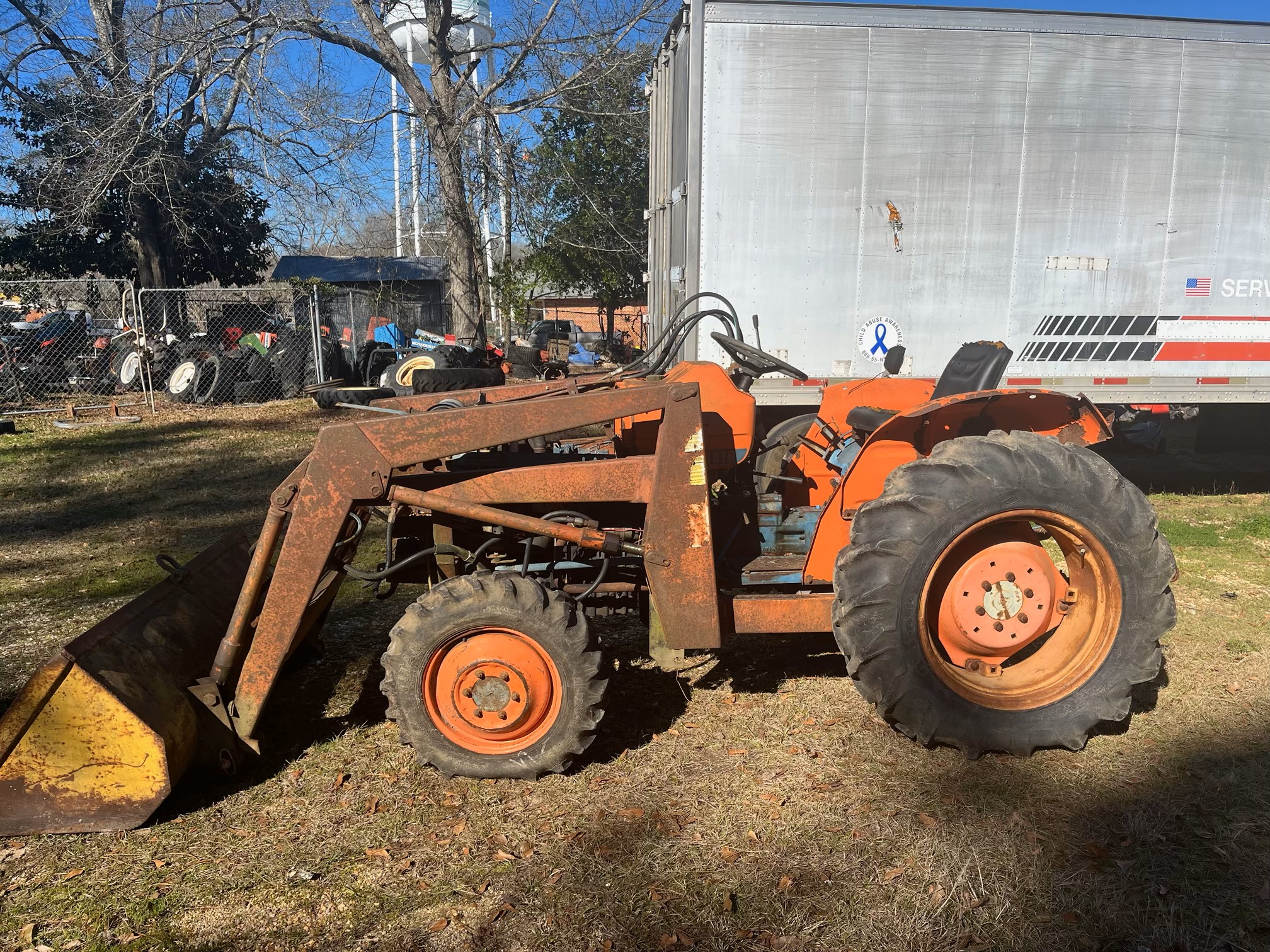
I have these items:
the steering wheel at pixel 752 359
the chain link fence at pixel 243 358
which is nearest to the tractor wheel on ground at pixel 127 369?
the chain link fence at pixel 243 358

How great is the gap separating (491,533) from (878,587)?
1.67 metres

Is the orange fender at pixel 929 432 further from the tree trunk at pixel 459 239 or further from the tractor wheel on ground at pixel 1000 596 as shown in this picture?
the tree trunk at pixel 459 239

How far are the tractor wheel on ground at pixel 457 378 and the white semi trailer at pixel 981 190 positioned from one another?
4441 mm

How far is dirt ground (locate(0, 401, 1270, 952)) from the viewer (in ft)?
8.47

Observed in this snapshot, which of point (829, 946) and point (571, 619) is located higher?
point (571, 619)

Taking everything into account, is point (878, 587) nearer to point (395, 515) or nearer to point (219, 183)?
point (395, 515)

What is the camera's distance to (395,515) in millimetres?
3480

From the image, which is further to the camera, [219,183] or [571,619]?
[219,183]

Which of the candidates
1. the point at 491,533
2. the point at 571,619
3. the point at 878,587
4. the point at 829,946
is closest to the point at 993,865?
the point at 829,946

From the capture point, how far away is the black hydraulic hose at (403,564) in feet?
11.7

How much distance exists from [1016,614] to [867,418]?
40.2 inches

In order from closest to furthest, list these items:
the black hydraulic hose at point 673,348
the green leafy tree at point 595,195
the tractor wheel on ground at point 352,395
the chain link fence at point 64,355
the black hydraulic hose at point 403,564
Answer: the black hydraulic hose at point 403,564 < the black hydraulic hose at point 673,348 < the tractor wheel on ground at point 352,395 < the chain link fence at point 64,355 < the green leafy tree at point 595,195

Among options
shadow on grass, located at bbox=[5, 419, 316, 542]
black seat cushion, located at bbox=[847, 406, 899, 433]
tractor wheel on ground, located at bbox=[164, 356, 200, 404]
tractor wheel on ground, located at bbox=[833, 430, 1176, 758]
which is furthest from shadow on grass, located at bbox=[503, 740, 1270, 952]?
tractor wheel on ground, located at bbox=[164, 356, 200, 404]

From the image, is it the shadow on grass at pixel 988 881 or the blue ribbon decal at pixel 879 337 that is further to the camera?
the blue ribbon decal at pixel 879 337
